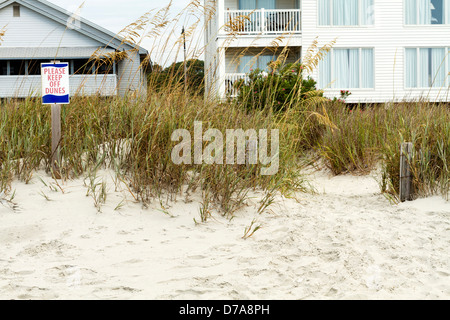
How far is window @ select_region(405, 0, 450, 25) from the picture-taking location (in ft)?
65.8

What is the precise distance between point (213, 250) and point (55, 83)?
2551 millimetres

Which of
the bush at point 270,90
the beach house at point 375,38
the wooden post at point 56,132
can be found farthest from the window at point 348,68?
the wooden post at point 56,132

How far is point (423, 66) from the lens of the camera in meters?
19.8

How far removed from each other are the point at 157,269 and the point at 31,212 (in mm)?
1651

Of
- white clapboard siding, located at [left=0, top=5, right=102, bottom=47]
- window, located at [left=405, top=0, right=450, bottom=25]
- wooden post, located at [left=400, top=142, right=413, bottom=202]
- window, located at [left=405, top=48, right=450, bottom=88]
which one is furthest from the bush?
white clapboard siding, located at [left=0, top=5, right=102, bottom=47]

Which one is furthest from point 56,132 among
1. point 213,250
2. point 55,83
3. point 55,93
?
point 213,250

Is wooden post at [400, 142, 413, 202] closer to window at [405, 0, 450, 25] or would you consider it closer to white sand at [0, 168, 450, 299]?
white sand at [0, 168, 450, 299]

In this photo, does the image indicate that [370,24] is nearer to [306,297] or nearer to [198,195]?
[198,195]

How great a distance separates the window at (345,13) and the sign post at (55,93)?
1677 centimetres

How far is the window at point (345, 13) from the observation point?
19938 mm

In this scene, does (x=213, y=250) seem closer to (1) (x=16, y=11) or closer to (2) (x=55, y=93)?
(2) (x=55, y=93)

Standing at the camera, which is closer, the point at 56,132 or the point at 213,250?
the point at 213,250
